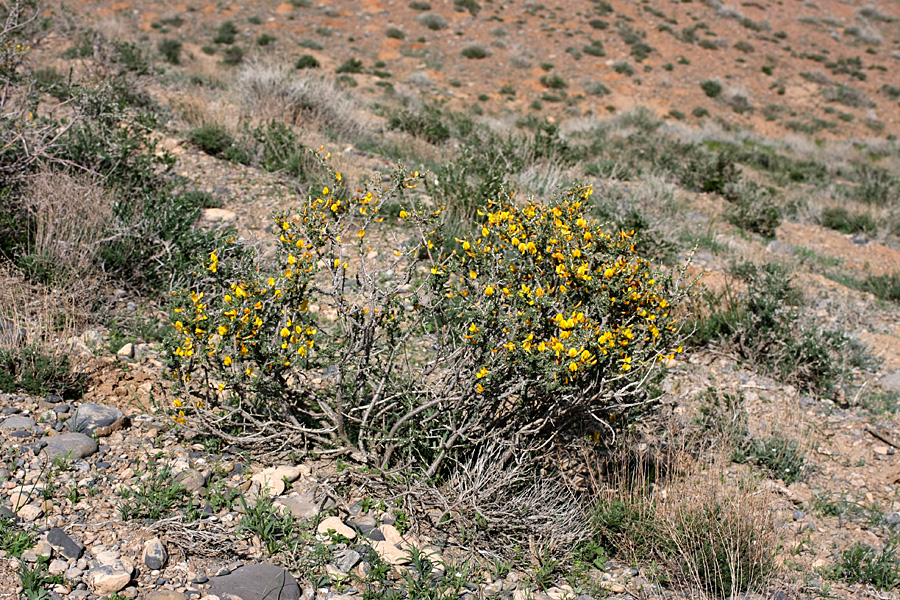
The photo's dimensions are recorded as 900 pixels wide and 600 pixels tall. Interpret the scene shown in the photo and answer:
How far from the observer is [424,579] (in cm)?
243

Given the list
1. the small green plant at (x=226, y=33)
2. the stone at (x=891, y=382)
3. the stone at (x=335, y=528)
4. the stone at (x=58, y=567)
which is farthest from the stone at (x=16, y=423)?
the small green plant at (x=226, y=33)

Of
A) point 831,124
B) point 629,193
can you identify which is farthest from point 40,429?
point 831,124

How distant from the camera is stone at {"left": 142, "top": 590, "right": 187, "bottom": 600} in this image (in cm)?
213

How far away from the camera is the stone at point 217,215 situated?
205 inches

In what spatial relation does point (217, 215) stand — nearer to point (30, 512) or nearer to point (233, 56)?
Result: point (30, 512)

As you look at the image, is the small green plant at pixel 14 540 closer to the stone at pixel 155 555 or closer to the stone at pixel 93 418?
the stone at pixel 155 555

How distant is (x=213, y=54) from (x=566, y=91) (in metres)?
10.3

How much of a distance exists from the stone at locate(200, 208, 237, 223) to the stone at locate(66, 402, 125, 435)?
8.05 feet

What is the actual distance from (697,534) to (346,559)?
153cm

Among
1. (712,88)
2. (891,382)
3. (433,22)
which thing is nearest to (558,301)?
(891,382)

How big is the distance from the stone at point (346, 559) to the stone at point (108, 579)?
73 cm

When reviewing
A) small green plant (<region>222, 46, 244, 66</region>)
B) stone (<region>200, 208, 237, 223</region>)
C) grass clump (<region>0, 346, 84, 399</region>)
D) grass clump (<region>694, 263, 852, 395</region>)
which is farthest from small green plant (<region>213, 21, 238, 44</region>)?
grass clump (<region>694, 263, 852, 395</region>)

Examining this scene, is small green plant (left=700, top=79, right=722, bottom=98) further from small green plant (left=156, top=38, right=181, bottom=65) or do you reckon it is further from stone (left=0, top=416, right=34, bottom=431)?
stone (left=0, top=416, right=34, bottom=431)

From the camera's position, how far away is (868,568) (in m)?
2.89
